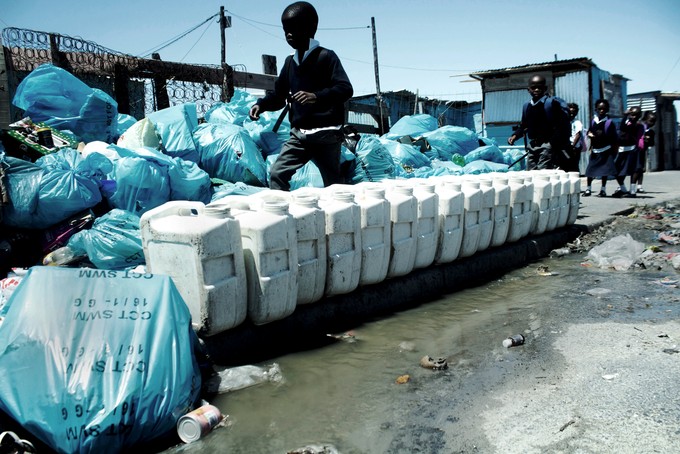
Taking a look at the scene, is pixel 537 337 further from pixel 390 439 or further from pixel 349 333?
pixel 390 439

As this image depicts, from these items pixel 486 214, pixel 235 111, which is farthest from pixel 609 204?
pixel 235 111

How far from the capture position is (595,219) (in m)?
7.33

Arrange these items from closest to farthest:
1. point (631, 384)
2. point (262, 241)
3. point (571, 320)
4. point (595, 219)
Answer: point (631, 384) < point (262, 241) < point (571, 320) < point (595, 219)

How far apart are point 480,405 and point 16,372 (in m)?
1.79

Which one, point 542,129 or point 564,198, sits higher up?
point 542,129

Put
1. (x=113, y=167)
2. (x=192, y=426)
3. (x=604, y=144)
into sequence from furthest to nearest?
(x=604, y=144) → (x=113, y=167) → (x=192, y=426)

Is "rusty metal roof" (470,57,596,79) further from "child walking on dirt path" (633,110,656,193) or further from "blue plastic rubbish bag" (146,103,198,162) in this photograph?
"blue plastic rubbish bag" (146,103,198,162)

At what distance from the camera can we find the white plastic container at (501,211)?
493 cm

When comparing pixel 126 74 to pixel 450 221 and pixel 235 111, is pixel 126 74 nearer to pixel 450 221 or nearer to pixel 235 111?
pixel 235 111

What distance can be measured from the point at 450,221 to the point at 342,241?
1239mm

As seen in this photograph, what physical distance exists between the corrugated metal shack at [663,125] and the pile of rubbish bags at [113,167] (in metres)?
17.8

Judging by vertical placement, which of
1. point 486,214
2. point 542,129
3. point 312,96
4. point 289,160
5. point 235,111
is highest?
point 235,111

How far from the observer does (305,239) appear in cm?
312

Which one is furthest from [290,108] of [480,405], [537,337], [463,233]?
[480,405]
